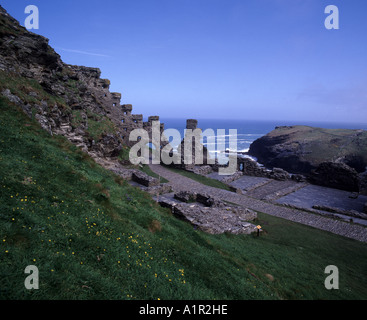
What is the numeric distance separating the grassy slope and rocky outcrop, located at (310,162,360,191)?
19.3 metres

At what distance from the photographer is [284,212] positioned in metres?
21.3

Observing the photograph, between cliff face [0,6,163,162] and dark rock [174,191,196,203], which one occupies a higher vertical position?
cliff face [0,6,163,162]

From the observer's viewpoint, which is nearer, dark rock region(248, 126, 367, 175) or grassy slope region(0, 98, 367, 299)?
grassy slope region(0, 98, 367, 299)

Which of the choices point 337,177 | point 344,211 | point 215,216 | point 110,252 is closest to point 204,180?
point 215,216

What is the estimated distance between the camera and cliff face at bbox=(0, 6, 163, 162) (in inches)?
725

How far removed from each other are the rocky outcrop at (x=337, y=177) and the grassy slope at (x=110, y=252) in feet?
63.3

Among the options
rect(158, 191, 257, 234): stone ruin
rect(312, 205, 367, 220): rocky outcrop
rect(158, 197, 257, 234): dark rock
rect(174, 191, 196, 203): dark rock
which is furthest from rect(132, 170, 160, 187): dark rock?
rect(312, 205, 367, 220): rocky outcrop

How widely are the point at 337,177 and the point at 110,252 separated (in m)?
33.9

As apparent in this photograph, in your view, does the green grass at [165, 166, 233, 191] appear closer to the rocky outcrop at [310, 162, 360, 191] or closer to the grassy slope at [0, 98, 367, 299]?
the rocky outcrop at [310, 162, 360, 191]

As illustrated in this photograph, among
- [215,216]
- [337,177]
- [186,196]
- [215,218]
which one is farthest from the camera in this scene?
[337,177]

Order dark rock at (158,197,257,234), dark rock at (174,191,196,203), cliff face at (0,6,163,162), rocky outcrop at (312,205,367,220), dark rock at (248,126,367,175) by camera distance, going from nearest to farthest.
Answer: dark rock at (158,197,257,234)
cliff face at (0,6,163,162)
dark rock at (174,191,196,203)
rocky outcrop at (312,205,367,220)
dark rock at (248,126,367,175)

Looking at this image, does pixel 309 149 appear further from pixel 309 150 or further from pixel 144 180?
pixel 144 180

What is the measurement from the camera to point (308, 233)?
16.9 meters
